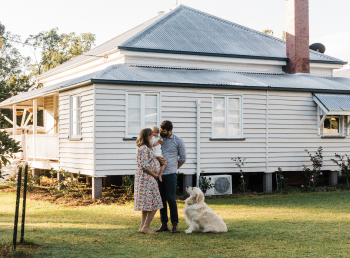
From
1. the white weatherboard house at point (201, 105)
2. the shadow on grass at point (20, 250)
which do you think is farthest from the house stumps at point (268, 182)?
the shadow on grass at point (20, 250)

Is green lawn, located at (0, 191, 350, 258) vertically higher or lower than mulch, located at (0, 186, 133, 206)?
lower

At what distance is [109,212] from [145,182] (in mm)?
3795

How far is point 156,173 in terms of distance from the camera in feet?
26.8

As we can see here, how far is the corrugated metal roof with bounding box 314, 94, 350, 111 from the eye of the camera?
15.7 meters

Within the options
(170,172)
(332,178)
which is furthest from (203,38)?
(170,172)

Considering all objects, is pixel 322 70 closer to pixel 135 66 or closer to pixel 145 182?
pixel 135 66

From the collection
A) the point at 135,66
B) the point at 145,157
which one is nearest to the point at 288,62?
the point at 135,66

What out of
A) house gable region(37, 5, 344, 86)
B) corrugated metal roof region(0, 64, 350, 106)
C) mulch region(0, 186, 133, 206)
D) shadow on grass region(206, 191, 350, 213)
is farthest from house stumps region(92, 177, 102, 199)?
house gable region(37, 5, 344, 86)

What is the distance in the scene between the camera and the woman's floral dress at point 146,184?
26.3ft

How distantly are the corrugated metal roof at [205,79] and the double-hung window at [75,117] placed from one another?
20.9 inches

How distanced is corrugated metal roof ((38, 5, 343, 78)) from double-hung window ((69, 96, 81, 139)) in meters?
2.51

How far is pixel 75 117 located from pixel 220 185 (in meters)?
5.03

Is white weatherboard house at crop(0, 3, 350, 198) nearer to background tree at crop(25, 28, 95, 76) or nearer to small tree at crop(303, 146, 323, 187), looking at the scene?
small tree at crop(303, 146, 323, 187)

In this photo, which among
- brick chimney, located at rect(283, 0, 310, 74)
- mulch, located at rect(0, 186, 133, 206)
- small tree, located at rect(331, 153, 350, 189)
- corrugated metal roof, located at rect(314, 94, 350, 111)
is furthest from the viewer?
brick chimney, located at rect(283, 0, 310, 74)
